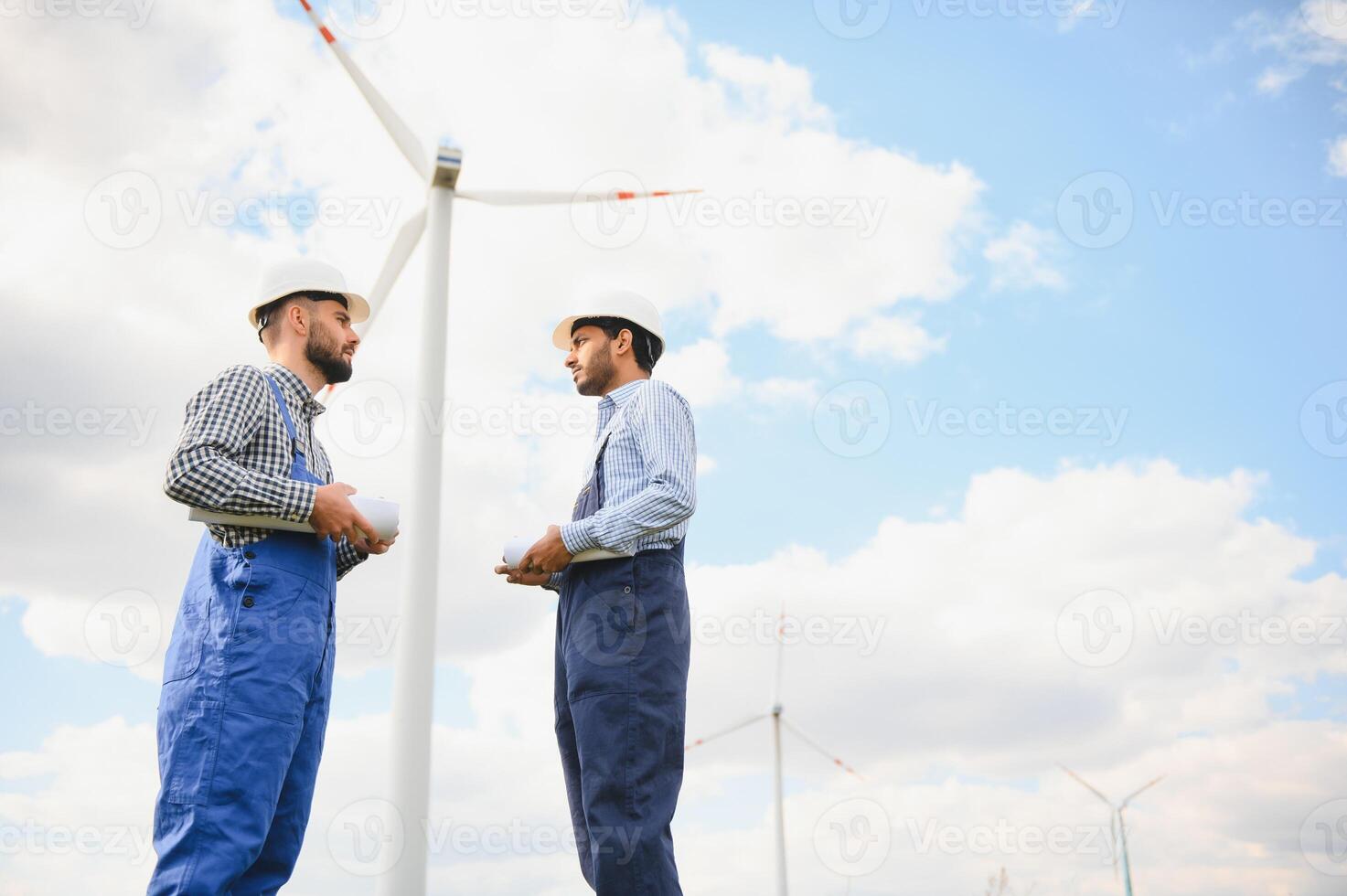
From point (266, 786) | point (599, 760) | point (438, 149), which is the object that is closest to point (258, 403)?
point (266, 786)

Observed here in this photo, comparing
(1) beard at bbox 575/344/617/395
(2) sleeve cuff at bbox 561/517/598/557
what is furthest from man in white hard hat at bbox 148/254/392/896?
(1) beard at bbox 575/344/617/395

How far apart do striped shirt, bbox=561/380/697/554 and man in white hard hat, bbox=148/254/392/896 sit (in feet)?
3.28

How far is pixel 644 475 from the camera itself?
18.7 ft

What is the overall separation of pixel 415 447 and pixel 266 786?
45.9 ft

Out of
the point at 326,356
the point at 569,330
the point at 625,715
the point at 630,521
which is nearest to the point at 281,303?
the point at 326,356

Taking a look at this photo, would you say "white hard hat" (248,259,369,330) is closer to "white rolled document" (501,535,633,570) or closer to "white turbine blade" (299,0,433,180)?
"white rolled document" (501,535,633,570)

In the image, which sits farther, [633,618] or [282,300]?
[282,300]

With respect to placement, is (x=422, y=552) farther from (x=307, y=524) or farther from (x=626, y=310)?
(x=307, y=524)

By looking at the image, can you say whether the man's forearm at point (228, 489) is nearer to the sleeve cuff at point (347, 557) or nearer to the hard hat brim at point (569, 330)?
the sleeve cuff at point (347, 557)

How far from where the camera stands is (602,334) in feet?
20.9

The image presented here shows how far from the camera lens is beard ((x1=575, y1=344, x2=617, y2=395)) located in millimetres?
6309

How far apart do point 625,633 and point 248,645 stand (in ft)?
4.98

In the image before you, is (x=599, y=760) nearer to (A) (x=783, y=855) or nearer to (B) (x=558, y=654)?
(B) (x=558, y=654)

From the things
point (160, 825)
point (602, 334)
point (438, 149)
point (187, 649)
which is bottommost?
point (160, 825)
